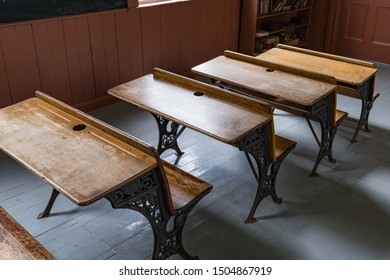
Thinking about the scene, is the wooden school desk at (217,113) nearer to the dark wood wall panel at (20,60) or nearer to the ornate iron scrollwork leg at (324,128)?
the ornate iron scrollwork leg at (324,128)

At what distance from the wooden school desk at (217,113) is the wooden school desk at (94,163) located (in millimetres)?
294

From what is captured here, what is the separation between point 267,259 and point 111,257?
31.9 inches

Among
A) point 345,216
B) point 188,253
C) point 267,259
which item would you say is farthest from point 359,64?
point 188,253

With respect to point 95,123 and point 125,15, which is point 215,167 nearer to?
point 95,123

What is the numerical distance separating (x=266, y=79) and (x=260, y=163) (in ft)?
2.27

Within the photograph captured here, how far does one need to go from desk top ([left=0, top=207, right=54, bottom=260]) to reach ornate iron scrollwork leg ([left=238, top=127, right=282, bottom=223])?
1031mm

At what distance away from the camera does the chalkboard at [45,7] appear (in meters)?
2.97

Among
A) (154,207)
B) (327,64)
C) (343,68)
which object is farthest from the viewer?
(327,64)

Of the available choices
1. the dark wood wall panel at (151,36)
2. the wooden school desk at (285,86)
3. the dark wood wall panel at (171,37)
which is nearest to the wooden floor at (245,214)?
the wooden school desk at (285,86)

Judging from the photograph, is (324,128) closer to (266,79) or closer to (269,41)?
(266,79)

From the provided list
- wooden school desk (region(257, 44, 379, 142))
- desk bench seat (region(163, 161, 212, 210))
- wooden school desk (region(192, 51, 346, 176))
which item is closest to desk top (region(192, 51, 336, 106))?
wooden school desk (region(192, 51, 346, 176))

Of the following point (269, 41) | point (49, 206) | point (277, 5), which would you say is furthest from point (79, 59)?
point (277, 5)

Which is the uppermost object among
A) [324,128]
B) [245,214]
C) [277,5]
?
[277,5]

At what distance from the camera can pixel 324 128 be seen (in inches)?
106
